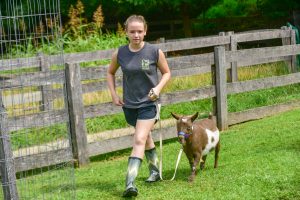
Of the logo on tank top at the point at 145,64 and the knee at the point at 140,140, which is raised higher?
the logo on tank top at the point at 145,64

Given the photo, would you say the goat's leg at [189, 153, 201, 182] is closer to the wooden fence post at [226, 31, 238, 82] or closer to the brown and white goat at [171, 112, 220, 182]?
the brown and white goat at [171, 112, 220, 182]

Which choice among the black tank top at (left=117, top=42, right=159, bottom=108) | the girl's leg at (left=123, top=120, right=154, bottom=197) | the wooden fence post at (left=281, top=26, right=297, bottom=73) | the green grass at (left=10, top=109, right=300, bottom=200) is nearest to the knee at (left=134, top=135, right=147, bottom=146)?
the girl's leg at (left=123, top=120, right=154, bottom=197)

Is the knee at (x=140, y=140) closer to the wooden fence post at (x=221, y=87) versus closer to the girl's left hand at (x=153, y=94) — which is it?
the girl's left hand at (x=153, y=94)

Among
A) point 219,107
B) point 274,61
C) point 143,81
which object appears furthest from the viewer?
point 274,61

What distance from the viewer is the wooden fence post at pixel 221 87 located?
10430 millimetres

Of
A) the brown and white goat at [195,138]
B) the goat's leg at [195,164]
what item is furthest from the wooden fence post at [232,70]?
the goat's leg at [195,164]

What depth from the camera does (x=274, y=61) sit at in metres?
13.4

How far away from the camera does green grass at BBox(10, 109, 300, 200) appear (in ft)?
20.4

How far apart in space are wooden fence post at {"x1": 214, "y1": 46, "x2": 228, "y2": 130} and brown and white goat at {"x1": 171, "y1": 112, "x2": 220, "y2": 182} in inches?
125

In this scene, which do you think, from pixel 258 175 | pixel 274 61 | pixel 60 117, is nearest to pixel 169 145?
pixel 60 117

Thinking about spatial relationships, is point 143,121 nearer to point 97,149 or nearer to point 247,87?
point 97,149

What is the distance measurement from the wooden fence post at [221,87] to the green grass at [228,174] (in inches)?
37.4

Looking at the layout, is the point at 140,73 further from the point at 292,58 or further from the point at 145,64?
the point at 292,58

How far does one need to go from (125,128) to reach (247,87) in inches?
94.3
